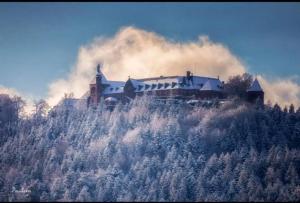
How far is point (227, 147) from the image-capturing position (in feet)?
442

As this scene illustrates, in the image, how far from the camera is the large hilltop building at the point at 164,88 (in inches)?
5650

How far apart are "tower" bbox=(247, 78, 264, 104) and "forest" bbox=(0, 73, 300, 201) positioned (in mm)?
2517

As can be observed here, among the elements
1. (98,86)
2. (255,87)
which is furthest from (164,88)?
(255,87)

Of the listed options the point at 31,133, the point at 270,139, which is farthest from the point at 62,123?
the point at 270,139

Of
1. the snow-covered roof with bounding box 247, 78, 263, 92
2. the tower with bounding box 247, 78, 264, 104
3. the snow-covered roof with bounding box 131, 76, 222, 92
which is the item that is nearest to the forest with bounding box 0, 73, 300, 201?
the tower with bounding box 247, 78, 264, 104

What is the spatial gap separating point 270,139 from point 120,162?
105 ft

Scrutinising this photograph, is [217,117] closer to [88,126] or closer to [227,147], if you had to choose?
[227,147]

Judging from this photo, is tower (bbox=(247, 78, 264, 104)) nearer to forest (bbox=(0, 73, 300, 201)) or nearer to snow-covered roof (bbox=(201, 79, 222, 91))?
forest (bbox=(0, 73, 300, 201))

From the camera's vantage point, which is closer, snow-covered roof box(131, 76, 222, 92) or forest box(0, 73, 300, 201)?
forest box(0, 73, 300, 201)

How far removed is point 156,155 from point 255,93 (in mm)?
26700

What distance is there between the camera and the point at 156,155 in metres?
133

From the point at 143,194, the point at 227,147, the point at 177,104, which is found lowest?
the point at 143,194

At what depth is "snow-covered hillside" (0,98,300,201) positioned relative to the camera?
394 feet

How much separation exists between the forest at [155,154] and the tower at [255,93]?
2.52 m
